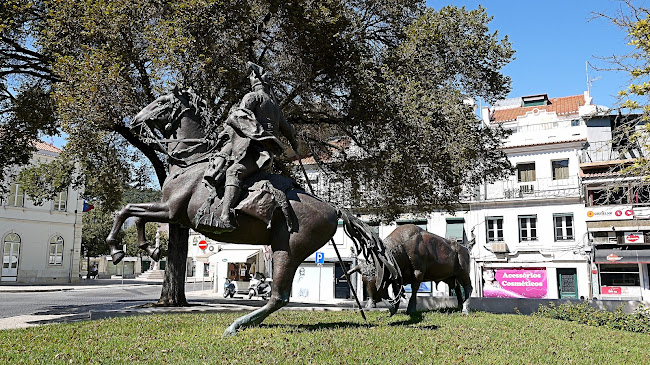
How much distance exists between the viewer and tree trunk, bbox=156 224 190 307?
16.7 meters

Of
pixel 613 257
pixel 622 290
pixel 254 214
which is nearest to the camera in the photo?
pixel 254 214

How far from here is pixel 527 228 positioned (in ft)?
123

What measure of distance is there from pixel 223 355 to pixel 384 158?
1179 cm

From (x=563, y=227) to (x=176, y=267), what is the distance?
2842 cm

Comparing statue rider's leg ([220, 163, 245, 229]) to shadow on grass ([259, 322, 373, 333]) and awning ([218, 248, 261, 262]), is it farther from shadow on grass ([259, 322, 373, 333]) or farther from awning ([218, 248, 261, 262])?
awning ([218, 248, 261, 262])

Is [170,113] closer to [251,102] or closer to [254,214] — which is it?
[251,102]

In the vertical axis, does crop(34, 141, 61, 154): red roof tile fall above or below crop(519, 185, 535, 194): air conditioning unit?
above

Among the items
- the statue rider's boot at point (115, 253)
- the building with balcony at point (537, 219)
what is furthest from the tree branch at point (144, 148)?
the building with balcony at point (537, 219)

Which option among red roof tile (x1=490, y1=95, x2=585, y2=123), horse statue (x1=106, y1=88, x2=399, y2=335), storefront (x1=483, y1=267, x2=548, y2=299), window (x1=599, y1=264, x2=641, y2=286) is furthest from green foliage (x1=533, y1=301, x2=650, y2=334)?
red roof tile (x1=490, y1=95, x2=585, y2=123)

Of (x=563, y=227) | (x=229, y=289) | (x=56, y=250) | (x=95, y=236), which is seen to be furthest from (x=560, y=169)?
(x=95, y=236)

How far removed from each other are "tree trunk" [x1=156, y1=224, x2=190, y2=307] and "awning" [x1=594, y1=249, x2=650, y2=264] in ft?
90.2

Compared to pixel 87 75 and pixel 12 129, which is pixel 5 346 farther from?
pixel 12 129

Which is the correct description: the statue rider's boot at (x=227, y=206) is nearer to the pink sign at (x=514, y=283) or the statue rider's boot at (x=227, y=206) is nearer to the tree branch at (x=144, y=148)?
the tree branch at (x=144, y=148)

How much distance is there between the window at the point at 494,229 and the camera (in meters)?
38.4
